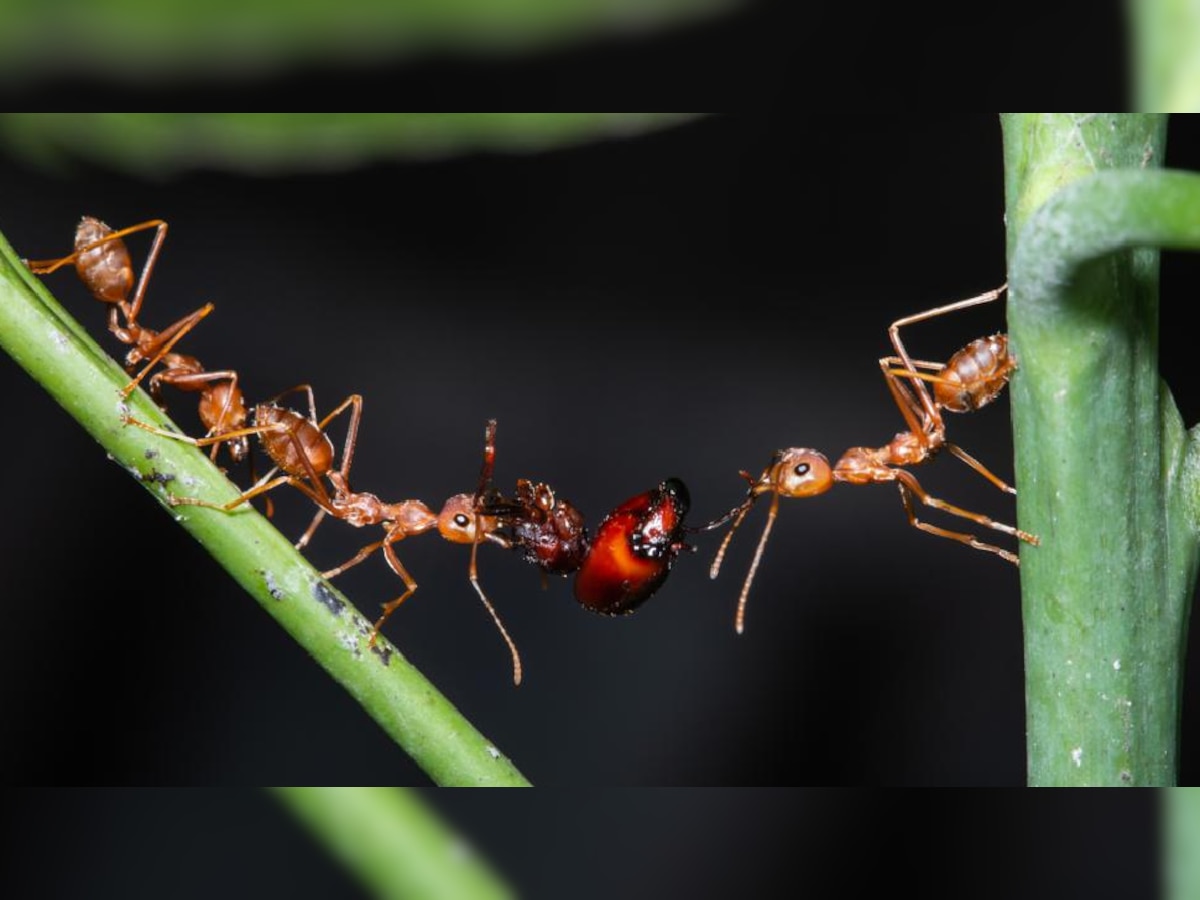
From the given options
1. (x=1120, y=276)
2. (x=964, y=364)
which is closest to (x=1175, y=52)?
(x=1120, y=276)

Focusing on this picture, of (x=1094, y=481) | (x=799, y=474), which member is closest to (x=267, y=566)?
(x=1094, y=481)

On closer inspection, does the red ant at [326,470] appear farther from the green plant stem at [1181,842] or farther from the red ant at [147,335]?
the green plant stem at [1181,842]

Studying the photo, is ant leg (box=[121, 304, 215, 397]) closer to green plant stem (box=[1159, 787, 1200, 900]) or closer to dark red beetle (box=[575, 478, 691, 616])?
dark red beetle (box=[575, 478, 691, 616])

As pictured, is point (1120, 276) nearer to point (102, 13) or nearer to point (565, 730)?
point (102, 13)

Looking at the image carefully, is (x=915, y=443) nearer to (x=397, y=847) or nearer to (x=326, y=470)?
(x=326, y=470)

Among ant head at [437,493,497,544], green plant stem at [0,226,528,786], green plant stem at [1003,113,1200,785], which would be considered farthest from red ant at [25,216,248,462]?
green plant stem at [1003,113,1200,785]
